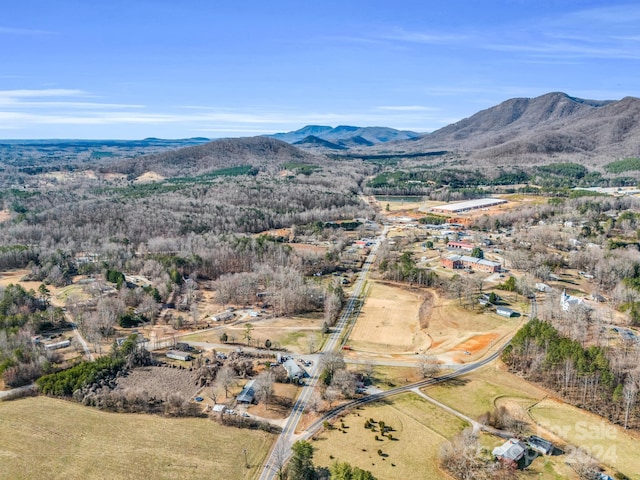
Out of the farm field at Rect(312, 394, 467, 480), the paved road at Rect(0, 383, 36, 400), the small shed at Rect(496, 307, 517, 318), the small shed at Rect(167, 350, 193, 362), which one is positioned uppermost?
the small shed at Rect(496, 307, 517, 318)

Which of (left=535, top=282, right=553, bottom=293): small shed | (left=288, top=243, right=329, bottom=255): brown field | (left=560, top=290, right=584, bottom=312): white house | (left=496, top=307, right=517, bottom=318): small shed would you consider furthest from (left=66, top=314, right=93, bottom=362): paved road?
(left=535, top=282, right=553, bottom=293): small shed

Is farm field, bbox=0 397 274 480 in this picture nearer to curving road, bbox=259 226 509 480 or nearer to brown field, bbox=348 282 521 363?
curving road, bbox=259 226 509 480

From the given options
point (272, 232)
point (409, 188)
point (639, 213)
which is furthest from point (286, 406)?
point (409, 188)

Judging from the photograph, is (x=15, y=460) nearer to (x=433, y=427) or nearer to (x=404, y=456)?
(x=404, y=456)

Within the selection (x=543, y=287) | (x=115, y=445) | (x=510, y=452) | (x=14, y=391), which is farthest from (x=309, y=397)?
(x=543, y=287)

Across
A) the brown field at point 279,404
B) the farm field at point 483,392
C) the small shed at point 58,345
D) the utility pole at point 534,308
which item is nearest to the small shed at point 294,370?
the brown field at point 279,404

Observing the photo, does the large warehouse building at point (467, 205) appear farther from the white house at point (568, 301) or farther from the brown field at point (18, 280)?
the brown field at point (18, 280)
